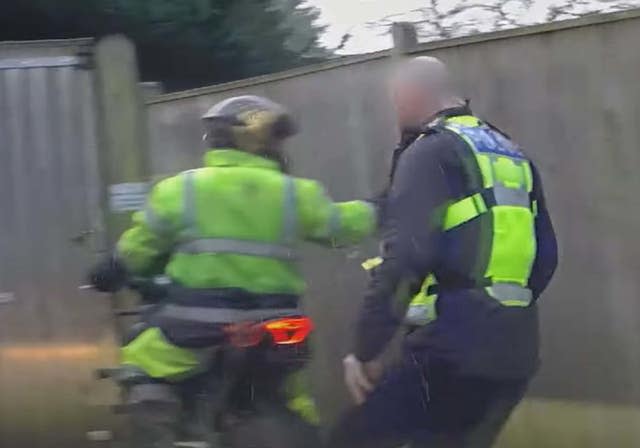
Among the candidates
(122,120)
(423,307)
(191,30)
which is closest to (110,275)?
(423,307)

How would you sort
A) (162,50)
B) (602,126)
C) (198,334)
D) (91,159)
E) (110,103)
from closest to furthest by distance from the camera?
(198,334) < (602,126) < (110,103) < (91,159) < (162,50)

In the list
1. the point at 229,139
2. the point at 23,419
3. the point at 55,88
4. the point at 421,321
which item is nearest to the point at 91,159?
→ the point at 55,88

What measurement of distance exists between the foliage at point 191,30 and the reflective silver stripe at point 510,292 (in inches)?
347

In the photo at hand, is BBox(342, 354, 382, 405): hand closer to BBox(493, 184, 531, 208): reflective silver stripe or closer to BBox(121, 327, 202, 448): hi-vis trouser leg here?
BBox(121, 327, 202, 448): hi-vis trouser leg

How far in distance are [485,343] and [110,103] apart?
2.67 metres

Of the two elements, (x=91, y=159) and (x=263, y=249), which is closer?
(x=263, y=249)

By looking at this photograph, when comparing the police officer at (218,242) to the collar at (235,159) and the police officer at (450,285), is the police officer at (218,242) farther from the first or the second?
the police officer at (450,285)

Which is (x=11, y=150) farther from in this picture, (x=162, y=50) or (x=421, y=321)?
(x=162, y=50)

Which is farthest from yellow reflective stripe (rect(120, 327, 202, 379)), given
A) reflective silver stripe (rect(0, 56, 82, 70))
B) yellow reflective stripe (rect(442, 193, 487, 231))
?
reflective silver stripe (rect(0, 56, 82, 70))

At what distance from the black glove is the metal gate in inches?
88.1

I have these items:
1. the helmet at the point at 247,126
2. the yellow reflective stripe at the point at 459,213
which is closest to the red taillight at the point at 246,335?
the helmet at the point at 247,126

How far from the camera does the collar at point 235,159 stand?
5.05 meters

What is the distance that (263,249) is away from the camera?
5027 millimetres

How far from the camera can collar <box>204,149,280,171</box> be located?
5.05 meters
